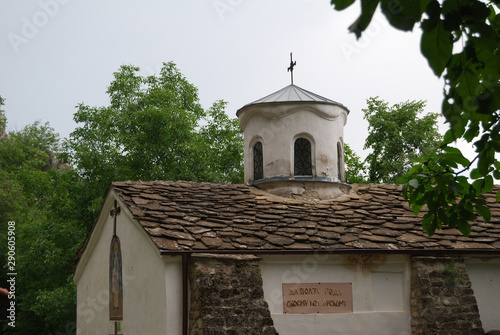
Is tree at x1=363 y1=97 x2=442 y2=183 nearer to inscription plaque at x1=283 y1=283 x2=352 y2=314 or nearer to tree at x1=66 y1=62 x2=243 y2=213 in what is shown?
tree at x1=66 y1=62 x2=243 y2=213

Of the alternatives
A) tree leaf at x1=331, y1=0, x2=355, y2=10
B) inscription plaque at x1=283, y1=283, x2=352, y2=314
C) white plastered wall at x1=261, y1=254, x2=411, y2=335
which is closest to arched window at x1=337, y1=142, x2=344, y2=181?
white plastered wall at x1=261, y1=254, x2=411, y2=335

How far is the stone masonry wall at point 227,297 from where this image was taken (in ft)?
30.4

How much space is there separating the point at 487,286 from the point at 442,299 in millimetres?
1341

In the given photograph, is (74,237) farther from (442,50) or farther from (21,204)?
(442,50)

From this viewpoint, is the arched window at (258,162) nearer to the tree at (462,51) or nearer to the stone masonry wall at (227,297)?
the stone masonry wall at (227,297)

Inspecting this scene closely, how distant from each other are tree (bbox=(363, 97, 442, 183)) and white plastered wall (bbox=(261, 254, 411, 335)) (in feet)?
44.0

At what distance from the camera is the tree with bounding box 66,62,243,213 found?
21.8m

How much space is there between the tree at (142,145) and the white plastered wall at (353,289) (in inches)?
451

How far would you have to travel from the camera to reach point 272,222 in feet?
37.1

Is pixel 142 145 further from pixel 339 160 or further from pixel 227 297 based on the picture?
pixel 227 297

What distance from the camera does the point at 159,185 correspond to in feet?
42.0

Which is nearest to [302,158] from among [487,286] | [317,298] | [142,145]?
[317,298]

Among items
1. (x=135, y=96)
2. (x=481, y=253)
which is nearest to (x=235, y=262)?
(x=481, y=253)

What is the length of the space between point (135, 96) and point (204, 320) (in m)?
17.8
